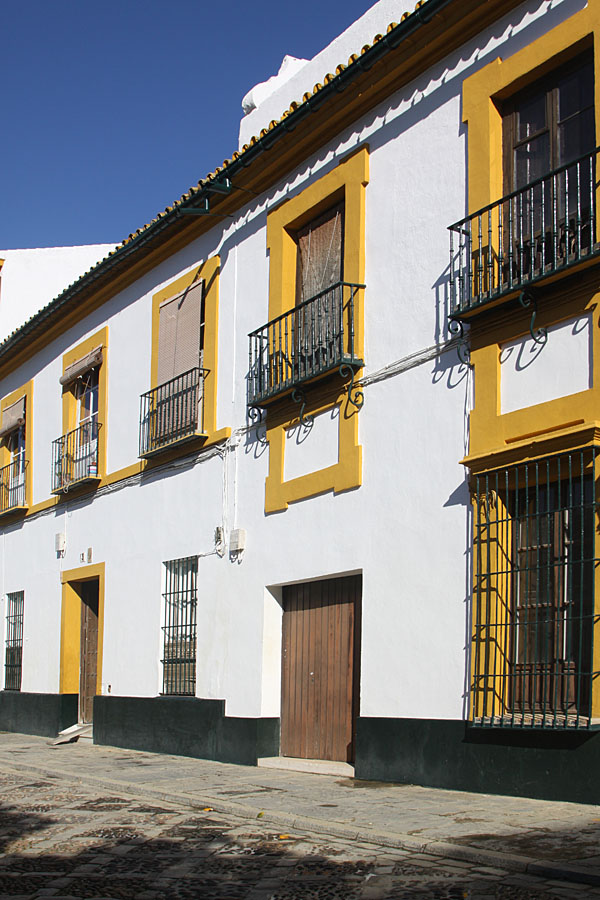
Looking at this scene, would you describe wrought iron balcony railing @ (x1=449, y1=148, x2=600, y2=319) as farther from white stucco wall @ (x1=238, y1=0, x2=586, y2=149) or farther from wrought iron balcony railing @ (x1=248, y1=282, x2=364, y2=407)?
wrought iron balcony railing @ (x1=248, y1=282, x2=364, y2=407)

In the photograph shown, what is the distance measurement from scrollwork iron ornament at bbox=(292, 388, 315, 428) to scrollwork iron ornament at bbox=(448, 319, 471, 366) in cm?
245

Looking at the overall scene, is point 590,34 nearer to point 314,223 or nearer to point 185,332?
point 314,223

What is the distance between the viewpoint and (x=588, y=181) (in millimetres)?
8344

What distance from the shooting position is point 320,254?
11758 mm

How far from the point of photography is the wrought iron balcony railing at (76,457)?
16.4 metres

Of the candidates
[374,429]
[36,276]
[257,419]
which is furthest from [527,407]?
[36,276]

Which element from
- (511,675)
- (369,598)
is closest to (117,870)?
(511,675)

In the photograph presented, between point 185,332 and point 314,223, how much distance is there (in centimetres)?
282

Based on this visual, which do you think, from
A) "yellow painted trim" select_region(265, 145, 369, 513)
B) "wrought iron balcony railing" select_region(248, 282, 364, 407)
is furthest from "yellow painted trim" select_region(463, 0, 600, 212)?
"wrought iron balcony railing" select_region(248, 282, 364, 407)

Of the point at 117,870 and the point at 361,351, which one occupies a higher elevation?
the point at 361,351

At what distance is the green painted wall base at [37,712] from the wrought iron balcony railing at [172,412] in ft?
15.0

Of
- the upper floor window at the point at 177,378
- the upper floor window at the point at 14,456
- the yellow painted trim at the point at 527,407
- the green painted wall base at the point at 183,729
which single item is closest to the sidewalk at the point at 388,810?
the green painted wall base at the point at 183,729

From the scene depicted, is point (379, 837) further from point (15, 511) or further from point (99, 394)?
point (15, 511)

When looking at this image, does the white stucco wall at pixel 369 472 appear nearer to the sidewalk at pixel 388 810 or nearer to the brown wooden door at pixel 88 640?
the sidewalk at pixel 388 810
